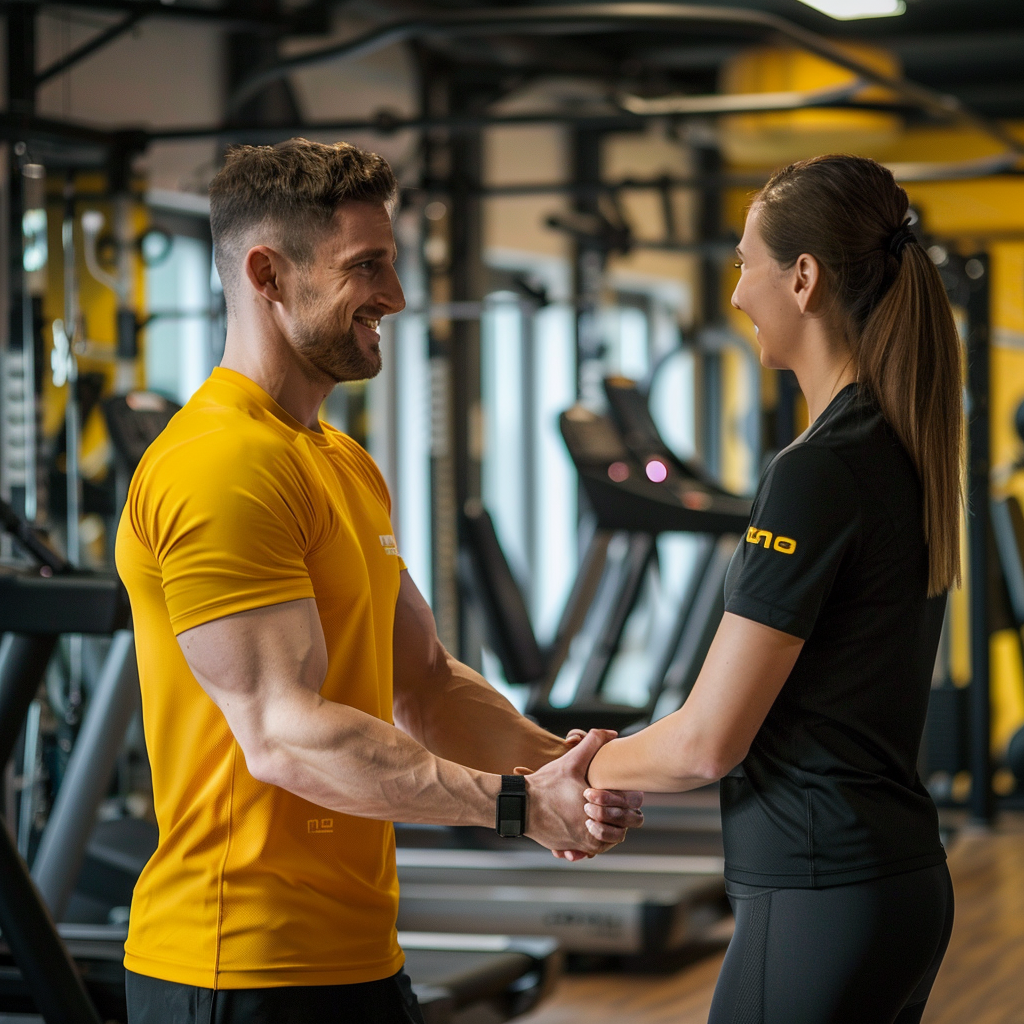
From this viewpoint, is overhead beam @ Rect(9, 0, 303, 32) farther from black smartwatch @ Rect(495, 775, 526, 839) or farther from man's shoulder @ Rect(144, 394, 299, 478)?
black smartwatch @ Rect(495, 775, 526, 839)

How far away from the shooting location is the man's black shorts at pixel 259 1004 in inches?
59.0

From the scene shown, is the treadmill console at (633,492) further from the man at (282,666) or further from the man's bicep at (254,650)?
the man's bicep at (254,650)

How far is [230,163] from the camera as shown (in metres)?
1.68

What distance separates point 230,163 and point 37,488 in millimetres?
3098

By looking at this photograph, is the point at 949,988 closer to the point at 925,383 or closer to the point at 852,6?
the point at 925,383

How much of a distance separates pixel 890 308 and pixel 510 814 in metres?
0.69

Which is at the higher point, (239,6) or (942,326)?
(239,6)

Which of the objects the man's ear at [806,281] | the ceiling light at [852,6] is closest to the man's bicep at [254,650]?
the man's ear at [806,281]

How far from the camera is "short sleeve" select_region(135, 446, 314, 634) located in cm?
146

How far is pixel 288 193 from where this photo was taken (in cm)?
164

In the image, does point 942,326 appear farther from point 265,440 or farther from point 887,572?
point 265,440

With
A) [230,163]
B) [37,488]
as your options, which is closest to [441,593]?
[37,488]

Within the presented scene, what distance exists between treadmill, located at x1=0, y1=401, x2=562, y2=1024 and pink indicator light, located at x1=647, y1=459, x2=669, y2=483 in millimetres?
2623

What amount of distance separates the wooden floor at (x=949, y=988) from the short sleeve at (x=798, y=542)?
87.1 inches
